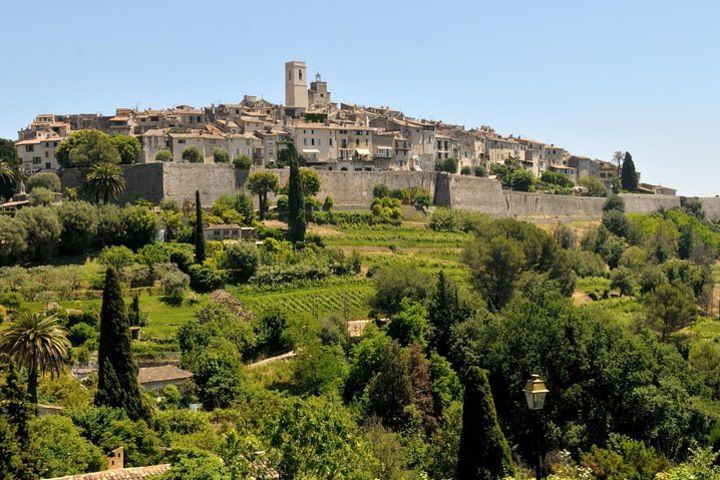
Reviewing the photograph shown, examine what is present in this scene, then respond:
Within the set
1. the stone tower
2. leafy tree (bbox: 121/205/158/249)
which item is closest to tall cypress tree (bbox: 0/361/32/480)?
leafy tree (bbox: 121/205/158/249)

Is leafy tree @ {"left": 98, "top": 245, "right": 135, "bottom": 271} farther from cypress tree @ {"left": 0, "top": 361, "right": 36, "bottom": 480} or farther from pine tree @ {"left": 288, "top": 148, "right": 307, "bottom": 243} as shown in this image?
cypress tree @ {"left": 0, "top": 361, "right": 36, "bottom": 480}

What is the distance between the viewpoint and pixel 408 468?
99.5 ft

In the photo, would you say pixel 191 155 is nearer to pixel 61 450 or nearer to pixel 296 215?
pixel 296 215

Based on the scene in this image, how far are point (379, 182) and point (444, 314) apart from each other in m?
36.9

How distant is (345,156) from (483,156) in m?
22.3

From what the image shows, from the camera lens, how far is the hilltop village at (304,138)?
2948 inches

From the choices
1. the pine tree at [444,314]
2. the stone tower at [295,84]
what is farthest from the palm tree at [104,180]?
the stone tower at [295,84]

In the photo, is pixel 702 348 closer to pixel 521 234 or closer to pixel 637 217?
pixel 521 234

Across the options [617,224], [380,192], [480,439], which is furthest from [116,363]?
[617,224]

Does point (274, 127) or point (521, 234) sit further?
point (274, 127)

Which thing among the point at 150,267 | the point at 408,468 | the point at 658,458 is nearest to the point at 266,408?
the point at 408,468

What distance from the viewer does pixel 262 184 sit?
220 ft

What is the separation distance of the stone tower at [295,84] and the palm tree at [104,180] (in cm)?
4223

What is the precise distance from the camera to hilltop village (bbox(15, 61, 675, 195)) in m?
74.9
